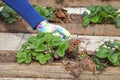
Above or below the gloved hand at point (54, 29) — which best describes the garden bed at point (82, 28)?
below

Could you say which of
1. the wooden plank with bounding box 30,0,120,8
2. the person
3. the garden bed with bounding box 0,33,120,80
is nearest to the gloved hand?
the person

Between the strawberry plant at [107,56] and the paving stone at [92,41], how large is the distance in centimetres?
40

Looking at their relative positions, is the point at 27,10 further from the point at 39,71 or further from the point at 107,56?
the point at 107,56

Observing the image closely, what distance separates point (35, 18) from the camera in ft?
13.3

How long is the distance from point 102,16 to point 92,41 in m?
0.32

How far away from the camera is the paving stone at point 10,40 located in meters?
4.28

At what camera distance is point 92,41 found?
442 cm

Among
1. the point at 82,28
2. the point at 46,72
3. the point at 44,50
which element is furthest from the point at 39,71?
the point at 82,28

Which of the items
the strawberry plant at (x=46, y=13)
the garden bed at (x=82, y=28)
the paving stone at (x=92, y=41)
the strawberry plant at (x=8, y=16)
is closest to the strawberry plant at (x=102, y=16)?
the garden bed at (x=82, y=28)

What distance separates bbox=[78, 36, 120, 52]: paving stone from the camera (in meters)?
4.24

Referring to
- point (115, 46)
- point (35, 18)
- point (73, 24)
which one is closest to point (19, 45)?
point (35, 18)

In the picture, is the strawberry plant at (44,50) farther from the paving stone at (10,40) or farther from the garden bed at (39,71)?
the paving stone at (10,40)

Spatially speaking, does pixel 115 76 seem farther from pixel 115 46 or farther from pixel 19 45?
pixel 19 45

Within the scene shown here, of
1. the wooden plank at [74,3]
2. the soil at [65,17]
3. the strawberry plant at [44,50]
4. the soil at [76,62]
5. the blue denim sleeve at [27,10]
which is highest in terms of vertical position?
the blue denim sleeve at [27,10]
